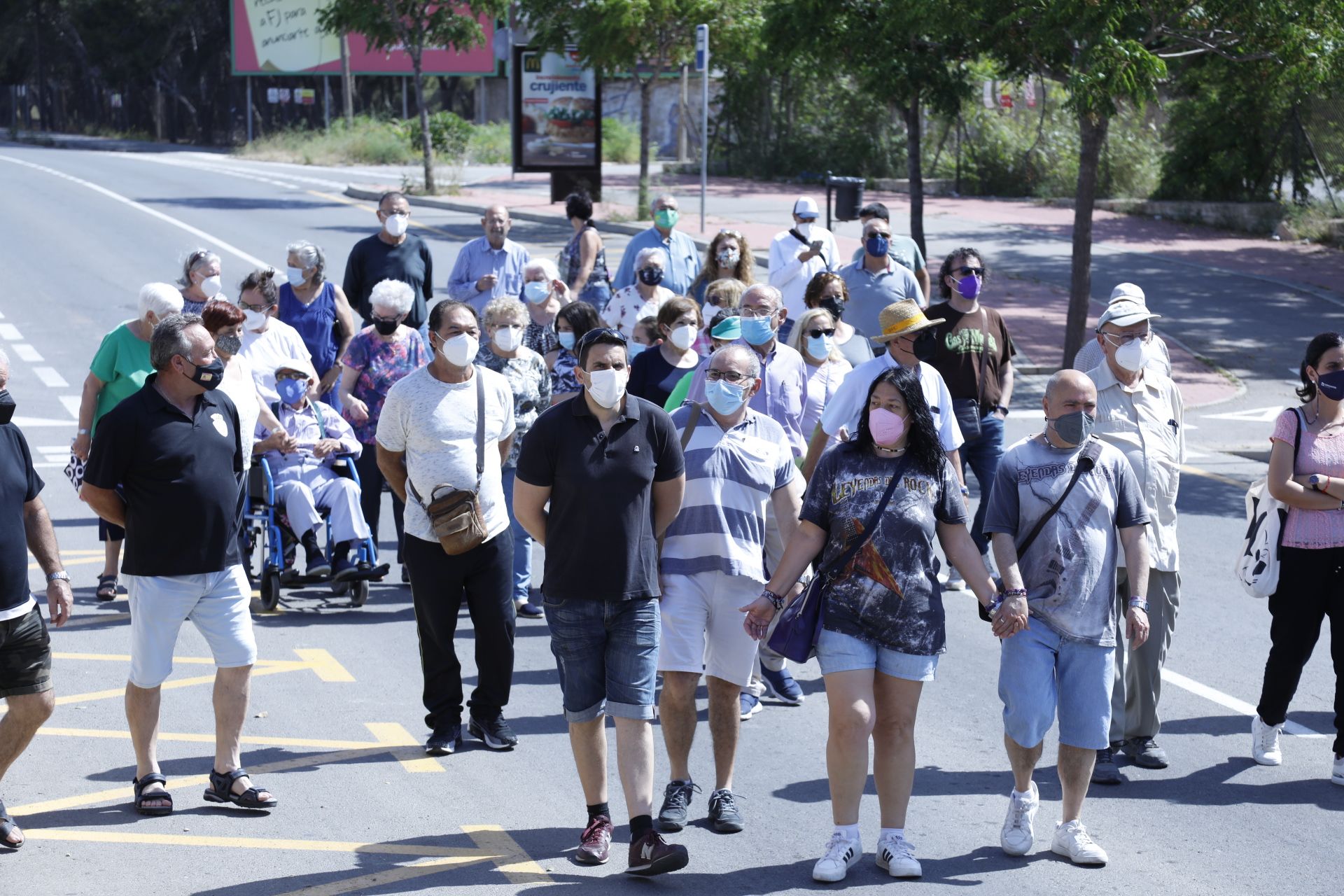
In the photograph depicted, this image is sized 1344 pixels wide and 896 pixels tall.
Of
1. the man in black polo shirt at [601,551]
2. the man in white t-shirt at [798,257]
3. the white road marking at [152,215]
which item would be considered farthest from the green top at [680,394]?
the white road marking at [152,215]

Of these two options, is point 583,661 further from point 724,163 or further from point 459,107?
point 459,107

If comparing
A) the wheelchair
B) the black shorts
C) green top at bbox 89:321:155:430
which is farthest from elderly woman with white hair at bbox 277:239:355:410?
the black shorts

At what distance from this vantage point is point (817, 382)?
859 cm

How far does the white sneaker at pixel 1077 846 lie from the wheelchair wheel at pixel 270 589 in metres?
5.12

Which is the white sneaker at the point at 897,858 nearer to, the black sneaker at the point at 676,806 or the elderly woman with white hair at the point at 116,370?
the black sneaker at the point at 676,806

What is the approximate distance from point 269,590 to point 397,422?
283cm

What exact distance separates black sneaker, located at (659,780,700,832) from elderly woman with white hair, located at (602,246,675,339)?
4.84 meters

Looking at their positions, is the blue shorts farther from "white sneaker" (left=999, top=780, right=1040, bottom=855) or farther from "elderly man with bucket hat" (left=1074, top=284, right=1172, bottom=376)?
"elderly man with bucket hat" (left=1074, top=284, right=1172, bottom=376)

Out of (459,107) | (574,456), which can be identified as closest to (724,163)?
(459,107)

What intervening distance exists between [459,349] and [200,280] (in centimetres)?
357

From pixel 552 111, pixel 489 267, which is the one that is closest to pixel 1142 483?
pixel 489 267

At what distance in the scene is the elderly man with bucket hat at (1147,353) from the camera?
7402 millimetres

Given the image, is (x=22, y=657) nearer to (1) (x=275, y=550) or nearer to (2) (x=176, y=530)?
(2) (x=176, y=530)

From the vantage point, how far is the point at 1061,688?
635 cm
